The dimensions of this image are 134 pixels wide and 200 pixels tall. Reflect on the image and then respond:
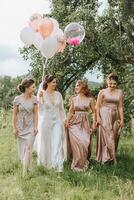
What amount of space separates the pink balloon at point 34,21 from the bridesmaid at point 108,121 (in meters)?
2.13

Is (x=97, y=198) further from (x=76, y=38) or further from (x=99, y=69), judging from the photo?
(x=99, y=69)

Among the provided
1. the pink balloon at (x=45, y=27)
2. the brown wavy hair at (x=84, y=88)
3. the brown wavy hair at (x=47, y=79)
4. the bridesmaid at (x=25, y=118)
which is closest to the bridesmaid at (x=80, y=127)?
the brown wavy hair at (x=84, y=88)

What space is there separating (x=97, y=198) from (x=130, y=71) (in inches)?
339

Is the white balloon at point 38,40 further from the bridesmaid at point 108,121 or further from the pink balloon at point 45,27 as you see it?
the bridesmaid at point 108,121

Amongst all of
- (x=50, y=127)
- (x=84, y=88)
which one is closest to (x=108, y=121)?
(x=84, y=88)

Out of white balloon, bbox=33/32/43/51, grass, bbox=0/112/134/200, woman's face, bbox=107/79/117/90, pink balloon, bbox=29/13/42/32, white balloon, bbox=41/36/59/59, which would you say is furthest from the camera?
pink balloon, bbox=29/13/42/32

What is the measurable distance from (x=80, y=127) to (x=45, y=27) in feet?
7.84

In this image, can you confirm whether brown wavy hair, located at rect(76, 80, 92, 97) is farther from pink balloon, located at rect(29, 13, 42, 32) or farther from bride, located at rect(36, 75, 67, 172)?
pink balloon, located at rect(29, 13, 42, 32)

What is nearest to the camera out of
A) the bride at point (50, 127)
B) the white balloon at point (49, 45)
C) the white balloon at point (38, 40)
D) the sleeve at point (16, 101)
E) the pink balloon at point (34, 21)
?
the sleeve at point (16, 101)

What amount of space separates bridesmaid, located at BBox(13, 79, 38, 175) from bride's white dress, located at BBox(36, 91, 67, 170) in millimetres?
410

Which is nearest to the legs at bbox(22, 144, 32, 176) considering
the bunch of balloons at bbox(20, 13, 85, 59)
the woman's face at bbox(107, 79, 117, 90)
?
the woman's face at bbox(107, 79, 117, 90)

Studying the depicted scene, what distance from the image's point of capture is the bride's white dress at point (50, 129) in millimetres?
11586

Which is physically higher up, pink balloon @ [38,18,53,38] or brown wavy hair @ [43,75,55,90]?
pink balloon @ [38,18,53,38]

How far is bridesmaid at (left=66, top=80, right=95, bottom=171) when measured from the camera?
11656 mm
